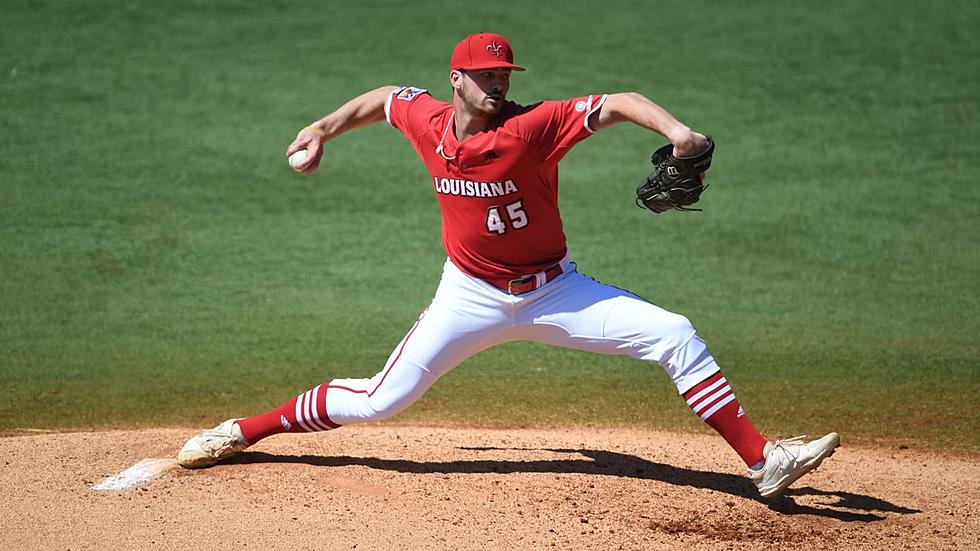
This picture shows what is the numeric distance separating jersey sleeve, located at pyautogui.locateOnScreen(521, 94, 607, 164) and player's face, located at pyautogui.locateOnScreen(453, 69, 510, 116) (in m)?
0.13

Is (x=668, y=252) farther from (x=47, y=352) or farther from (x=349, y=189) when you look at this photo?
(x=47, y=352)

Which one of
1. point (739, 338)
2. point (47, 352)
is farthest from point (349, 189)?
point (739, 338)

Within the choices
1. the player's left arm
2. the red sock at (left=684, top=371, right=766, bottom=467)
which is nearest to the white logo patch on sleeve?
the player's left arm

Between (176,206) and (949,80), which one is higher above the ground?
(949,80)

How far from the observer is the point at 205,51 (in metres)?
10.1

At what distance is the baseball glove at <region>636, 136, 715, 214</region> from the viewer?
160 inches

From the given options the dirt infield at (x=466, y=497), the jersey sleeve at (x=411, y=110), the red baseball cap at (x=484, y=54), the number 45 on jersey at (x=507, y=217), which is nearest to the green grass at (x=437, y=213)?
the dirt infield at (x=466, y=497)

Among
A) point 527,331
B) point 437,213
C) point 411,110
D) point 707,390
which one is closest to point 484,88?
point 411,110

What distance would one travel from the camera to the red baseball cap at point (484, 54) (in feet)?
14.0

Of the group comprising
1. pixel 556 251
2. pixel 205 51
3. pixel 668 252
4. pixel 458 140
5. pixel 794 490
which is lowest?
pixel 794 490

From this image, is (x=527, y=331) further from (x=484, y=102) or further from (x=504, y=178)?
(x=484, y=102)

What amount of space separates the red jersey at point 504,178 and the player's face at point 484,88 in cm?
9

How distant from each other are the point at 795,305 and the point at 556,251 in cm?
318

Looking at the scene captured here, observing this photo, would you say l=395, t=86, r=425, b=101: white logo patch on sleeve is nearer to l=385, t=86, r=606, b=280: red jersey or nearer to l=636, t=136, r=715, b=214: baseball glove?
l=385, t=86, r=606, b=280: red jersey
